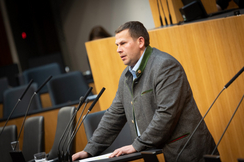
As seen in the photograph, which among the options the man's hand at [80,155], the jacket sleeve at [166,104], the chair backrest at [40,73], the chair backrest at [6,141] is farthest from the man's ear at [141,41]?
the chair backrest at [40,73]

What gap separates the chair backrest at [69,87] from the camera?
15.9 ft

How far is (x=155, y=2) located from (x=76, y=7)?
5355mm

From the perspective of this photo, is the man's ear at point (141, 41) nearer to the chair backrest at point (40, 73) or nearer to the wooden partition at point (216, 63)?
the wooden partition at point (216, 63)

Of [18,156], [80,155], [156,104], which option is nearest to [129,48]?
[156,104]

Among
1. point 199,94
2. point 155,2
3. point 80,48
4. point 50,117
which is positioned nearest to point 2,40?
point 80,48

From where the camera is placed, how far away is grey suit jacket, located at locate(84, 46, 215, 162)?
6.66ft

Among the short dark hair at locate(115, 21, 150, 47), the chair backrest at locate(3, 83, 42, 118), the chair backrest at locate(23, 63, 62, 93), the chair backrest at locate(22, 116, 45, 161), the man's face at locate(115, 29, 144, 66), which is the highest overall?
the short dark hair at locate(115, 21, 150, 47)

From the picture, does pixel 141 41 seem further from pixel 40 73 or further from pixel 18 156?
pixel 40 73

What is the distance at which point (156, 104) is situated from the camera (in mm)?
2156

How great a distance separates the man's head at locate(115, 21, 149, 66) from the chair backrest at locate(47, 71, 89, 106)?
8.73 ft

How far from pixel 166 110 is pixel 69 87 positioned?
3059 millimetres

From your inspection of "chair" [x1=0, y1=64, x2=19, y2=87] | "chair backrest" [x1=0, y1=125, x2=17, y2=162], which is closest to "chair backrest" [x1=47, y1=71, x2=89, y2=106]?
"chair backrest" [x1=0, y1=125, x2=17, y2=162]

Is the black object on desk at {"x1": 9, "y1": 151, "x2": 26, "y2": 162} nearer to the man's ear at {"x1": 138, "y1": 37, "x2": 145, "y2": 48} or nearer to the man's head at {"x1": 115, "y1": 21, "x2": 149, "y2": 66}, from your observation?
the man's head at {"x1": 115, "y1": 21, "x2": 149, "y2": 66}

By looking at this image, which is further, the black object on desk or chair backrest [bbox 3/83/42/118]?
chair backrest [bbox 3/83/42/118]
